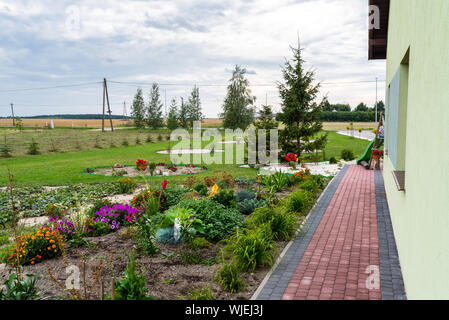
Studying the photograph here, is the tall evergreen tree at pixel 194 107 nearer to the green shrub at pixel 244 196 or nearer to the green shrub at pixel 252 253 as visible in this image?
the green shrub at pixel 244 196

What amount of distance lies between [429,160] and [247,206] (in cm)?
469

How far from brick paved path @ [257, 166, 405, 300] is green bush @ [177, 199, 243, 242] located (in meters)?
1.14

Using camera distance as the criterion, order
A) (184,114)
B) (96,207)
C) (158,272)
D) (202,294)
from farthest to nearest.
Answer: (184,114)
(96,207)
(158,272)
(202,294)

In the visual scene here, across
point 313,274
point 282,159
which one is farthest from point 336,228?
point 282,159

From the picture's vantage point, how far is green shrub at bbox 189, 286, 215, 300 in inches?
143

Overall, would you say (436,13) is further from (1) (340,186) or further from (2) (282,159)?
(2) (282,159)

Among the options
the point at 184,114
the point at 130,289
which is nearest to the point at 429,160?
the point at 130,289

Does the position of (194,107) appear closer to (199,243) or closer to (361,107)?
(199,243)

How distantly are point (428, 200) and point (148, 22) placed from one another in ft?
31.0

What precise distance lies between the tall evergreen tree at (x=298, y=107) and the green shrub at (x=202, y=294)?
12001 millimetres

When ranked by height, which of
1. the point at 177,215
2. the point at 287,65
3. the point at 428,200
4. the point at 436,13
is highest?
the point at 287,65

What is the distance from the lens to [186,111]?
45.2 meters

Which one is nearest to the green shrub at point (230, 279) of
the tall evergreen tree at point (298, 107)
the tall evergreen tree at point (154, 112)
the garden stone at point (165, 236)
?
the garden stone at point (165, 236)

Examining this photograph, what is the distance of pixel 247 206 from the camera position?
23.2ft
